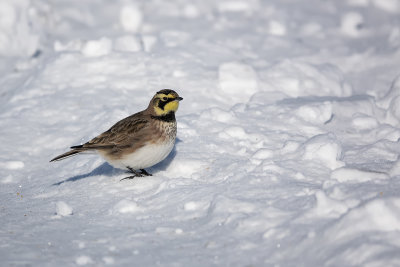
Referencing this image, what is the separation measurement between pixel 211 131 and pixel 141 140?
126cm

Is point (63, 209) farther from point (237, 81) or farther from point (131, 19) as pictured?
point (131, 19)

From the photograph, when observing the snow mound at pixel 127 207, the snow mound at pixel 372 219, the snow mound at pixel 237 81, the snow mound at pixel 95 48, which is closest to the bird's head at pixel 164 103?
the snow mound at pixel 127 207

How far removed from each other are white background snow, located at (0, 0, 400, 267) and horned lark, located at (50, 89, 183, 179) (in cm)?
21

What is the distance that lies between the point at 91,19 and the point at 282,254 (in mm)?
8736

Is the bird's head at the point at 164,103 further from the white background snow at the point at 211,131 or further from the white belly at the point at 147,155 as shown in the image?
the white background snow at the point at 211,131

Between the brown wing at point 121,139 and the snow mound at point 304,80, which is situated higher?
the brown wing at point 121,139

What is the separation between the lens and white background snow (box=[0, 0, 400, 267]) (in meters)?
3.81

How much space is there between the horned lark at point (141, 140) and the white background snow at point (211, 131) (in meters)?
0.21

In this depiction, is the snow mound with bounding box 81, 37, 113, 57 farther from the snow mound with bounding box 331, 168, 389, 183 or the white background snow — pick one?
the snow mound with bounding box 331, 168, 389, 183

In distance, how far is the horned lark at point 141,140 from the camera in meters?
5.30

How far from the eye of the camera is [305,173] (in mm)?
4902

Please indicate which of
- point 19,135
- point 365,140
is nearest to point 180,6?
point 19,135

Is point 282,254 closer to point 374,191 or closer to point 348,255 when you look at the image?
point 348,255

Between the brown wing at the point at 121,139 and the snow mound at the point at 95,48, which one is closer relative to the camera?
the brown wing at the point at 121,139
